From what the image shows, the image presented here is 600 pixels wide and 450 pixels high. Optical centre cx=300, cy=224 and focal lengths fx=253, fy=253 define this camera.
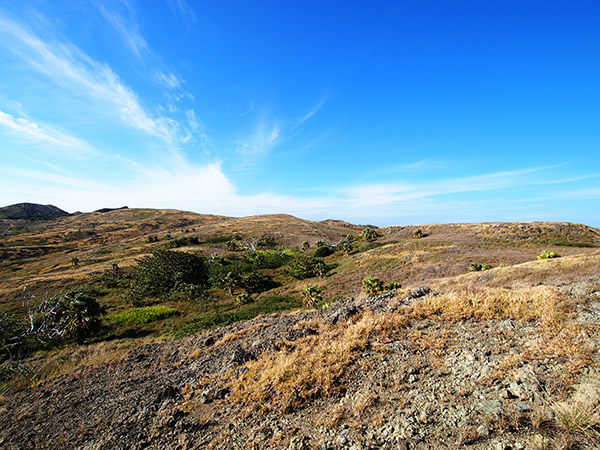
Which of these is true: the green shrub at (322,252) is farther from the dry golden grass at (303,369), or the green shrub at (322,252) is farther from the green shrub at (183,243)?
the dry golden grass at (303,369)

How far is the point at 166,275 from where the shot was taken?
35.7m

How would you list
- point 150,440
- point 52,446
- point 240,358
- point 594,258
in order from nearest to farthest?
point 150,440
point 52,446
point 240,358
point 594,258

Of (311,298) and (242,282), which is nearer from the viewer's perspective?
(311,298)

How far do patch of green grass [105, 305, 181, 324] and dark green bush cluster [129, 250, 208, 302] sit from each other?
523 cm

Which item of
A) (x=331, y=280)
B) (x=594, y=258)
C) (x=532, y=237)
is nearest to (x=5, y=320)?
(x=331, y=280)

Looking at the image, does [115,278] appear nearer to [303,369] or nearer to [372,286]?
[372,286]

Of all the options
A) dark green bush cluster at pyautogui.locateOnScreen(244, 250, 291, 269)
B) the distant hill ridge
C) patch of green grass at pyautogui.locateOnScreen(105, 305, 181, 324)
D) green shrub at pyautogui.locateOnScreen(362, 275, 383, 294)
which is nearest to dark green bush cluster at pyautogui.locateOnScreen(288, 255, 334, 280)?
dark green bush cluster at pyautogui.locateOnScreen(244, 250, 291, 269)

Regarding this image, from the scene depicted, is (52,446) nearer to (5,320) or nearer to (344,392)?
(5,320)

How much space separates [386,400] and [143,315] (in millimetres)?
25373

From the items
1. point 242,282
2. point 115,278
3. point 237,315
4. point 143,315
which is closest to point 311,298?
point 237,315

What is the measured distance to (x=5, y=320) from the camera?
7250 mm

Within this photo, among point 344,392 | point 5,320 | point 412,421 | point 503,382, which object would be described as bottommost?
point 344,392

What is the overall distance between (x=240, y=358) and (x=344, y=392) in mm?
4493

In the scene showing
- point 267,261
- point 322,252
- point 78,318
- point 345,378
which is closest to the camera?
point 345,378
